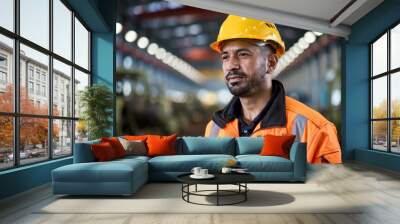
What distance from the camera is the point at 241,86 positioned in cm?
808

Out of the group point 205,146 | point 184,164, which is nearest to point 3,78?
point 184,164

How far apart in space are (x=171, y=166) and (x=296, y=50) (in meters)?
4.18

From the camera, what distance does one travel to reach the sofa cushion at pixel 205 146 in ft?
22.2

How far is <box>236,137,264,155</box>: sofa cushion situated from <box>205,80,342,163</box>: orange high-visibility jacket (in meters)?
0.96

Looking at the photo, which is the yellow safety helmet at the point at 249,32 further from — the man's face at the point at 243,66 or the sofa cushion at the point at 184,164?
the sofa cushion at the point at 184,164

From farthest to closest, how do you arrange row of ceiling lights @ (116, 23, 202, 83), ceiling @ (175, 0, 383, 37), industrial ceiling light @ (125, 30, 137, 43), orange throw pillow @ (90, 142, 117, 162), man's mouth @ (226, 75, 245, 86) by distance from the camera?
industrial ceiling light @ (125, 30, 137, 43) → row of ceiling lights @ (116, 23, 202, 83) → man's mouth @ (226, 75, 245, 86) → ceiling @ (175, 0, 383, 37) → orange throw pillow @ (90, 142, 117, 162)

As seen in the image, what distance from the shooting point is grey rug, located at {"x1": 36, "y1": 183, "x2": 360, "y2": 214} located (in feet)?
13.6

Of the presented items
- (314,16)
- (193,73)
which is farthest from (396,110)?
(193,73)

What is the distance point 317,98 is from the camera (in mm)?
8500

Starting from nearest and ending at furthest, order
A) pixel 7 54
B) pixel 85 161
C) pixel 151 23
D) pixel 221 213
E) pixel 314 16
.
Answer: pixel 221 213
pixel 7 54
pixel 85 161
pixel 314 16
pixel 151 23

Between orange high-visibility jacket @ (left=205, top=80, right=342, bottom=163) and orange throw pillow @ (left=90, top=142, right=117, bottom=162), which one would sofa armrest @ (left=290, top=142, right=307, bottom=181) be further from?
orange throw pillow @ (left=90, top=142, right=117, bottom=162)

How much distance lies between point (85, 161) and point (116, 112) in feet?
10.9

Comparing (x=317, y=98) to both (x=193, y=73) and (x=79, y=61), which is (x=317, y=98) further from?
(x=79, y=61)

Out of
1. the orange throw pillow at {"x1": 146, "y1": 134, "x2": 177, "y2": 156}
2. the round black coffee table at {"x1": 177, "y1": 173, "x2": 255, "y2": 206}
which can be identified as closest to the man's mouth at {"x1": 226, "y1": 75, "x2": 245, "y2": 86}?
the orange throw pillow at {"x1": 146, "y1": 134, "x2": 177, "y2": 156}
